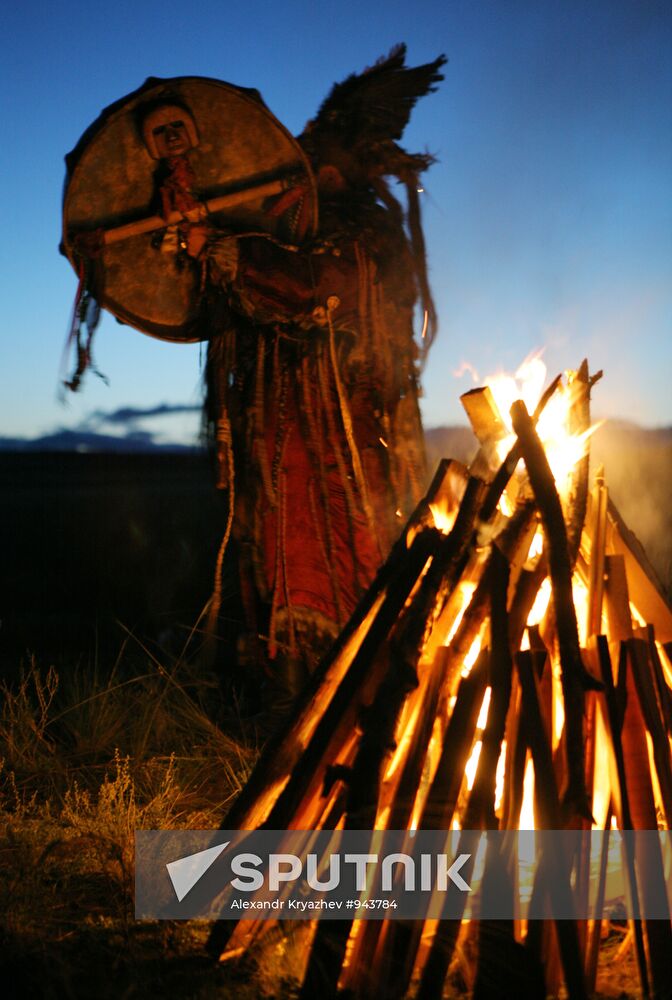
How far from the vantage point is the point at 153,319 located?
3979mm

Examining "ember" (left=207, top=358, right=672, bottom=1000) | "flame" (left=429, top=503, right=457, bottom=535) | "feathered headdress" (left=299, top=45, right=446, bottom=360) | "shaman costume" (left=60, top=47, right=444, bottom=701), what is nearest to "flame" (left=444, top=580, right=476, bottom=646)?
"ember" (left=207, top=358, right=672, bottom=1000)

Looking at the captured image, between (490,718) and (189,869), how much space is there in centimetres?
118

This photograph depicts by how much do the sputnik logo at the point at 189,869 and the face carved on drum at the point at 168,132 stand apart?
272 centimetres

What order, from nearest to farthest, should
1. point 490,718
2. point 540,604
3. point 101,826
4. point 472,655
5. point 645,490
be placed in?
point 490,718 → point 472,655 → point 540,604 → point 101,826 → point 645,490

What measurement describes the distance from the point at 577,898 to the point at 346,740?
635mm

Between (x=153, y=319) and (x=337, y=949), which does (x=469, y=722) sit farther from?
(x=153, y=319)

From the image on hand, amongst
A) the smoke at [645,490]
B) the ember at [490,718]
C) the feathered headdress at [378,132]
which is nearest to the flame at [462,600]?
the ember at [490,718]

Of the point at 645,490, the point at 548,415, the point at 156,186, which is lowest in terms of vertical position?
the point at 645,490

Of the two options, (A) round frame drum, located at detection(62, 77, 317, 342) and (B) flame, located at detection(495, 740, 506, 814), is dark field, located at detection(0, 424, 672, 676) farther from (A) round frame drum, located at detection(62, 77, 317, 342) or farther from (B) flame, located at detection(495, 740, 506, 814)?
(B) flame, located at detection(495, 740, 506, 814)

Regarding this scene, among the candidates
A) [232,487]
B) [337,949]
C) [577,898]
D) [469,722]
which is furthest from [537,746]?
[232,487]

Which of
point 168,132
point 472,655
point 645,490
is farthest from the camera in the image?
point 645,490

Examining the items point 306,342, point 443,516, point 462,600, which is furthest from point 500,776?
point 306,342

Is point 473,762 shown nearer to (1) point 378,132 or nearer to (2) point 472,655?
(2) point 472,655

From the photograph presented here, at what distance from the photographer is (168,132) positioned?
373 centimetres
